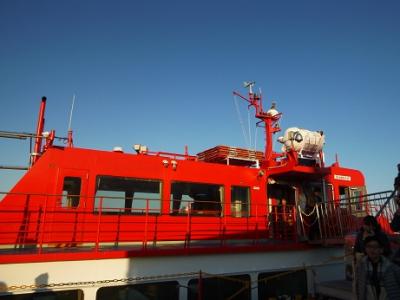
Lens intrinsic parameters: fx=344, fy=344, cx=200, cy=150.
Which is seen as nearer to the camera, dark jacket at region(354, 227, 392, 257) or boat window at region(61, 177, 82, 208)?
dark jacket at region(354, 227, 392, 257)

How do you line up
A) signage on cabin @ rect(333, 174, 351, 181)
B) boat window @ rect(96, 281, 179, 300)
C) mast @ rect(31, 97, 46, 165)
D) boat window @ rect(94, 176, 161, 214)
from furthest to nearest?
signage on cabin @ rect(333, 174, 351, 181) → mast @ rect(31, 97, 46, 165) → boat window @ rect(94, 176, 161, 214) → boat window @ rect(96, 281, 179, 300)

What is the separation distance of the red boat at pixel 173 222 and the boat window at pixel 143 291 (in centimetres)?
2

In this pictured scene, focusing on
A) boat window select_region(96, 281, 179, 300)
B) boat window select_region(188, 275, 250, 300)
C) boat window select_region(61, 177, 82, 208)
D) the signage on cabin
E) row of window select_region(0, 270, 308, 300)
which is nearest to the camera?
row of window select_region(0, 270, 308, 300)

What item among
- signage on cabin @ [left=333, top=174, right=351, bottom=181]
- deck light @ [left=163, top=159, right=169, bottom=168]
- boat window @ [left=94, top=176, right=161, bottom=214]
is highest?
signage on cabin @ [left=333, top=174, right=351, bottom=181]

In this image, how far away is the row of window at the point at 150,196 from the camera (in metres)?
8.73

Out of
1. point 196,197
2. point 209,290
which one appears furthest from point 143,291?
point 196,197

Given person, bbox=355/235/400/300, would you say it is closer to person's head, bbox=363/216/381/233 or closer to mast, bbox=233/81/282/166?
person's head, bbox=363/216/381/233

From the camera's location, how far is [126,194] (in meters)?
9.16

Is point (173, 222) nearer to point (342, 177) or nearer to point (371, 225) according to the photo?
point (371, 225)

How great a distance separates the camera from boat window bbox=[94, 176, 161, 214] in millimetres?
8844

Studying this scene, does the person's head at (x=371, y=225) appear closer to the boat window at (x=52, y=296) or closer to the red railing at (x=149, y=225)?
the red railing at (x=149, y=225)

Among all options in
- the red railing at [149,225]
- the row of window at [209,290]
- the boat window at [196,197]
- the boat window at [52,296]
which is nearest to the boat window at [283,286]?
the row of window at [209,290]

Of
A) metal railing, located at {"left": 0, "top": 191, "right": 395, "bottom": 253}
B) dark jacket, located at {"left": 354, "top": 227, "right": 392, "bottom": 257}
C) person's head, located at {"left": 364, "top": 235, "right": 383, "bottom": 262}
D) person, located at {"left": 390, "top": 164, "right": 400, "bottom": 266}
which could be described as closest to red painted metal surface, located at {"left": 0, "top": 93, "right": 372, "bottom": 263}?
metal railing, located at {"left": 0, "top": 191, "right": 395, "bottom": 253}

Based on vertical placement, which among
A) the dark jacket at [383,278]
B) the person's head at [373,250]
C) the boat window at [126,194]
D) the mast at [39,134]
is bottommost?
the dark jacket at [383,278]
